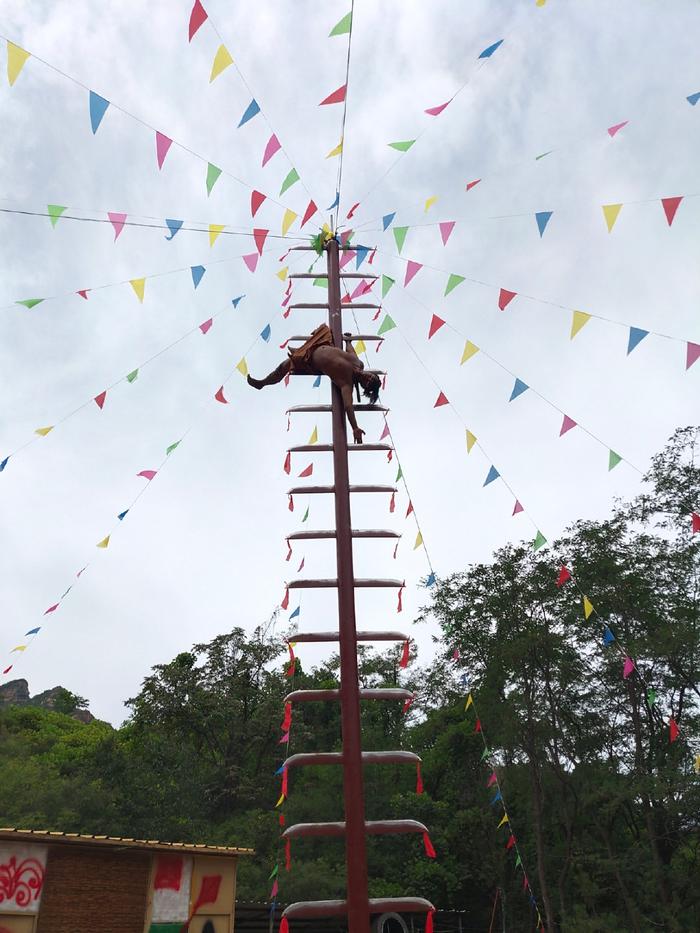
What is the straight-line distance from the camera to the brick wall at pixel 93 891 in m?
8.27

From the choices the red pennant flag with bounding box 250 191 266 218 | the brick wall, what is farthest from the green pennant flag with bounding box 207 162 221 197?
the brick wall

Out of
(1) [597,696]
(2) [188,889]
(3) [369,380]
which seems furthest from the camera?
(1) [597,696]

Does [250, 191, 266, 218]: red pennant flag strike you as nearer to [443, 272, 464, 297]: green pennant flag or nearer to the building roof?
[443, 272, 464, 297]: green pennant flag

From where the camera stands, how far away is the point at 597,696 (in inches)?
824

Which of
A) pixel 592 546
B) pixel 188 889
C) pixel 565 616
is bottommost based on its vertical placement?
pixel 188 889

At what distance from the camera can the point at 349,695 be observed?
455 centimetres

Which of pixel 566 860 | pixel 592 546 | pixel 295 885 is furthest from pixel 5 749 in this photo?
pixel 592 546

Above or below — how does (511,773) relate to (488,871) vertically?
above

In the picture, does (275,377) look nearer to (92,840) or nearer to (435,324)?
(435,324)

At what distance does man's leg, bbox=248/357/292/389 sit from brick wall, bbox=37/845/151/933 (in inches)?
251

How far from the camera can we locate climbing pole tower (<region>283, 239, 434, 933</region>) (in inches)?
168

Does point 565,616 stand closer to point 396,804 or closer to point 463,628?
point 463,628

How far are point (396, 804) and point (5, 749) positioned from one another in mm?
15975

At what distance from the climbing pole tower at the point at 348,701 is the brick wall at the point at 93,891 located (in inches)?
204
